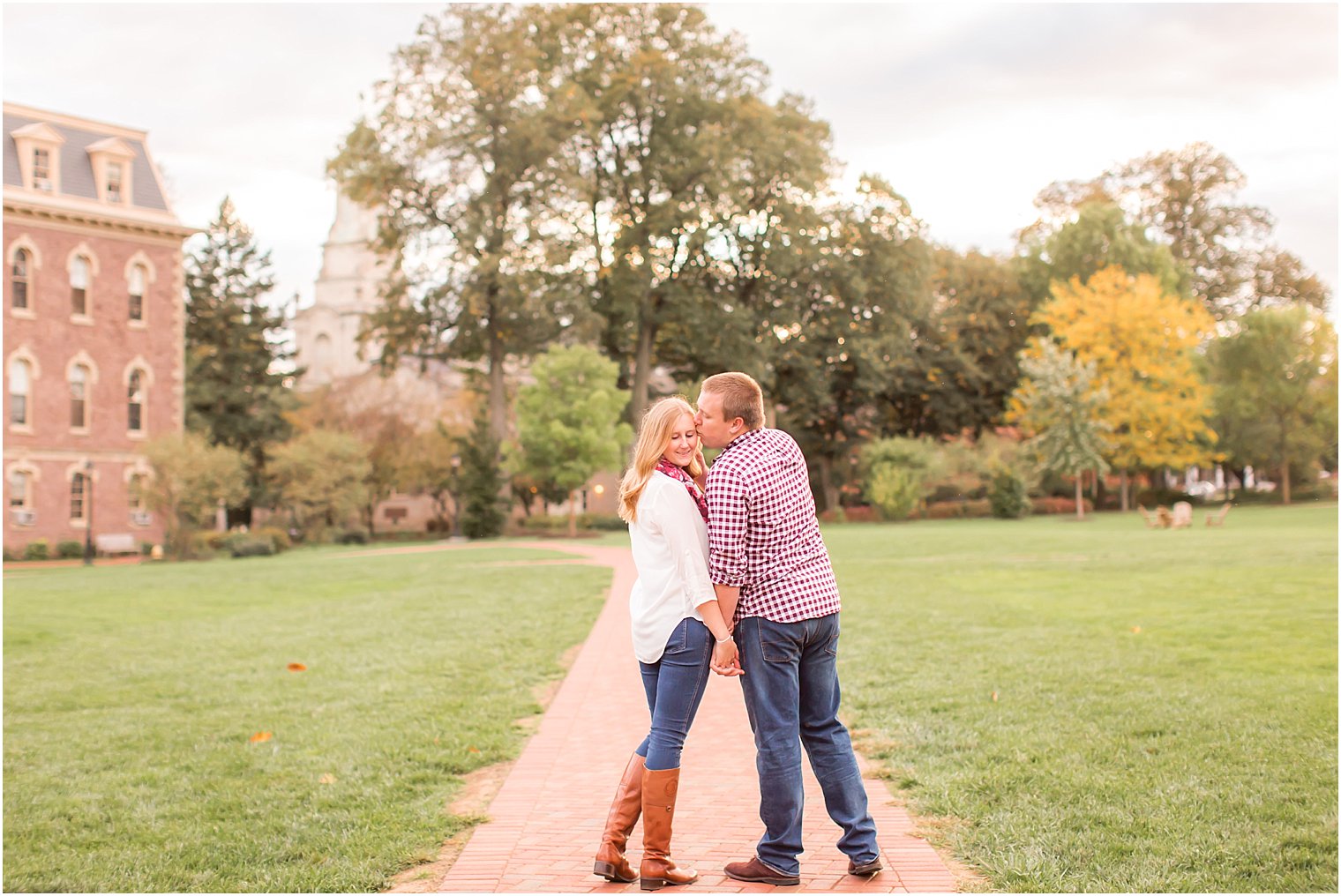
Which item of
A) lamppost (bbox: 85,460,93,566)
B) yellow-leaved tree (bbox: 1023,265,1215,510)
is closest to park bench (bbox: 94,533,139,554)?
lamppost (bbox: 85,460,93,566)

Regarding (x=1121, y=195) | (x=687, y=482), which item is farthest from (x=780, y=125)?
(x=687, y=482)

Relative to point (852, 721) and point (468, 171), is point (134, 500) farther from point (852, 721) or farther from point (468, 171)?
point (852, 721)

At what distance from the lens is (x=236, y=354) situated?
4959cm

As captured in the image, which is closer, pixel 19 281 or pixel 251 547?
pixel 251 547

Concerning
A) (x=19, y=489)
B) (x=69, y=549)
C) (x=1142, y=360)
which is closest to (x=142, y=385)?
(x=19, y=489)

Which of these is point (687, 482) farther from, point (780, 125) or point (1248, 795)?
point (780, 125)

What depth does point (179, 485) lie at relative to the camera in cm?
3319

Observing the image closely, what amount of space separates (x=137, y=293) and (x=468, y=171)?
12.6 metres

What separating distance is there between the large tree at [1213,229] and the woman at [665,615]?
2195 inches

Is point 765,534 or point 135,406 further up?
point 135,406

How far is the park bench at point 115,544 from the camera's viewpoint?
1468 inches

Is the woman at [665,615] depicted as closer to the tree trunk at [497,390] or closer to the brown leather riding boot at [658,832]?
the brown leather riding boot at [658,832]

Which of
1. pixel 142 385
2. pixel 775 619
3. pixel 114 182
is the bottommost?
pixel 775 619

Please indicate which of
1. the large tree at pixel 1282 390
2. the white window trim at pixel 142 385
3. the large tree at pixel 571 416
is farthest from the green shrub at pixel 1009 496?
the white window trim at pixel 142 385
